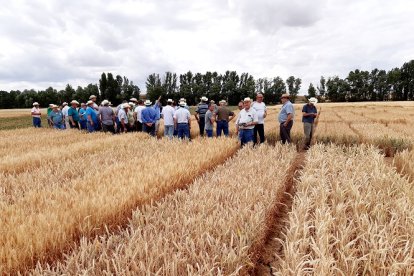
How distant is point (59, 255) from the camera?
8.73 ft

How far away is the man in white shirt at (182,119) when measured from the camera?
10961 mm

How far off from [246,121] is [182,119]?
10.8 ft

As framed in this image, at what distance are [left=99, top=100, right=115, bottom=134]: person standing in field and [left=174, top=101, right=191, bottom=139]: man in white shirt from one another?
11.9ft

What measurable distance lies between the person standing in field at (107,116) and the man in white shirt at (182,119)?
362 cm

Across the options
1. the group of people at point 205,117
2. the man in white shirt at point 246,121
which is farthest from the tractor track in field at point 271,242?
the man in white shirt at point 246,121

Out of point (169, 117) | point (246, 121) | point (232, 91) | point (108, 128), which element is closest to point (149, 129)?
point (169, 117)

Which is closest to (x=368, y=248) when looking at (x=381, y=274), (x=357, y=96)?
(x=381, y=274)

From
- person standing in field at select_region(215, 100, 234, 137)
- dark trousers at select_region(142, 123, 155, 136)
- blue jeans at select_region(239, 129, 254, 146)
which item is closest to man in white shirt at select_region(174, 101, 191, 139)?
person standing in field at select_region(215, 100, 234, 137)

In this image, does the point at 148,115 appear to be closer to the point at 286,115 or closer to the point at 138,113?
the point at 138,113

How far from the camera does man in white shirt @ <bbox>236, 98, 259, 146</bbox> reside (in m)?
8.67

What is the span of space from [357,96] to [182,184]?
98.4m

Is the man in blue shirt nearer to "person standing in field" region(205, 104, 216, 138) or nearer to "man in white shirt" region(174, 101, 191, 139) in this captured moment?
"man in white shirt" region(174, 101, 191, 139)

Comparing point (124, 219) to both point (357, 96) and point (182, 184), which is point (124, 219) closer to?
point (182, 184)

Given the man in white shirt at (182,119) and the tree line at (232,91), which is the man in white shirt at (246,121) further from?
the tree line at (232,91)
